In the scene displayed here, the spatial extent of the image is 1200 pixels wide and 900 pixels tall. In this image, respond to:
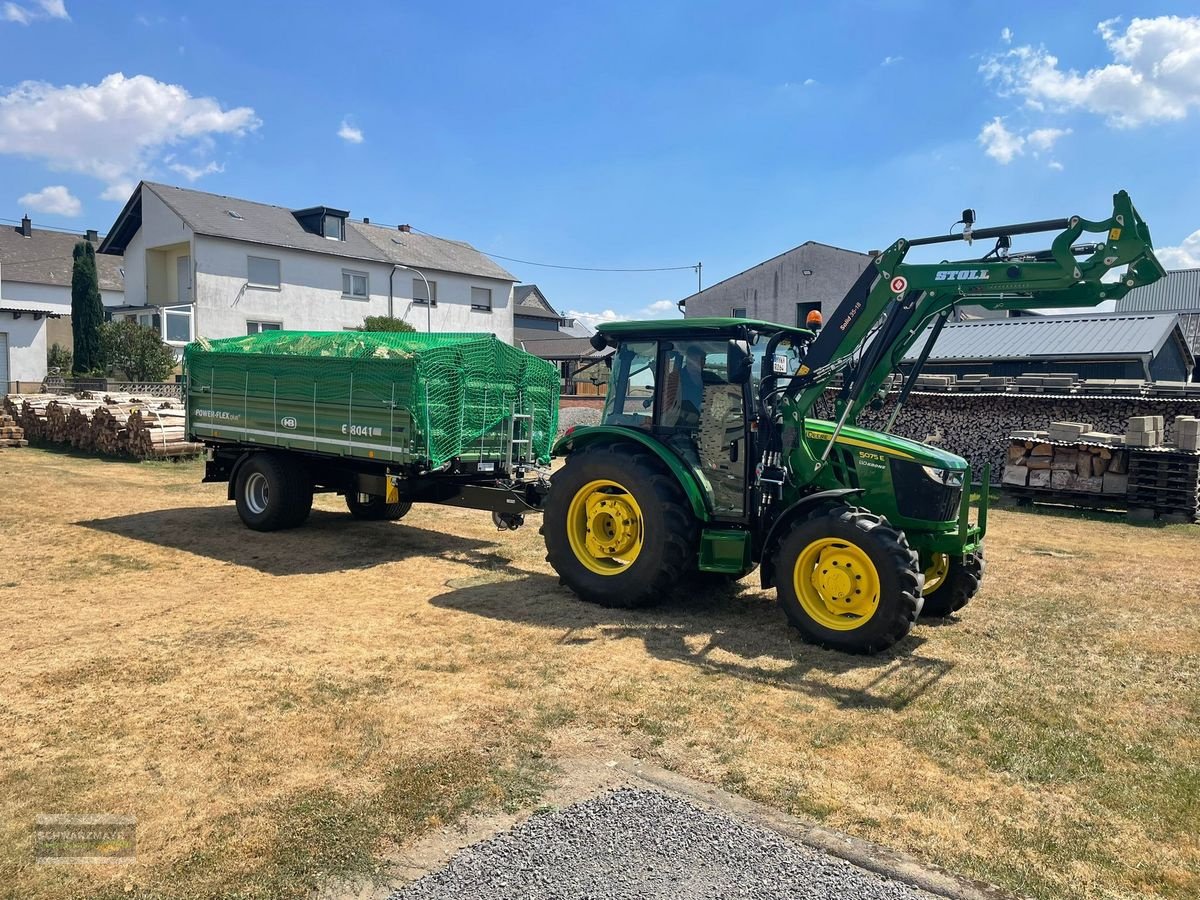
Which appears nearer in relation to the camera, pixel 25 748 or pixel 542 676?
pixel 25 748

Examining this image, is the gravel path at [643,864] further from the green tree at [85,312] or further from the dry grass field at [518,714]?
the green tree at [85,312]

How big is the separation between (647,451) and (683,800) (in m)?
3.61

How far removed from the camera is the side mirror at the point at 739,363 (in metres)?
6.58

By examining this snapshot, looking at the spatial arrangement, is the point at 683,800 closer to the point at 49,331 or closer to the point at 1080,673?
the point at 1080,673

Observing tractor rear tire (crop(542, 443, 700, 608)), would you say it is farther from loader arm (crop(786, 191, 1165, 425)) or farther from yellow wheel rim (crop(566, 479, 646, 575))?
loader arm (crop(786, 191, 1165, 425))

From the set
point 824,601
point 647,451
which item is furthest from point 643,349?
point 824,601

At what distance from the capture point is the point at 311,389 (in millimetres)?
9523

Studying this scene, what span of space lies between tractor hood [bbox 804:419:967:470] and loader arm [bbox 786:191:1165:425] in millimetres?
158

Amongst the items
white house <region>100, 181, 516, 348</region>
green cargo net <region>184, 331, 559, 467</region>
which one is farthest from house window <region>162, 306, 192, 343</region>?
green cargo net <region>184, 331, 559, 467</region>

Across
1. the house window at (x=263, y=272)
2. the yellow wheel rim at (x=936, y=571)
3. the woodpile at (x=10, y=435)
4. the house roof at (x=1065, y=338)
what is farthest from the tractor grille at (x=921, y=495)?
the house window at (x=263, y=272)

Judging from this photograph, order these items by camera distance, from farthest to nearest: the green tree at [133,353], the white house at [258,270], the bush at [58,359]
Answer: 1. the bush at [58,359]
2. the white house at [258,270]
3. the green tree at [133,353]

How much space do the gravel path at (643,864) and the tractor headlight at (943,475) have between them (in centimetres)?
349

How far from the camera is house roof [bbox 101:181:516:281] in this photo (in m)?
32.5

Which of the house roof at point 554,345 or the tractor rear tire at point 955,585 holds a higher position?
the house roof at point 554,345
